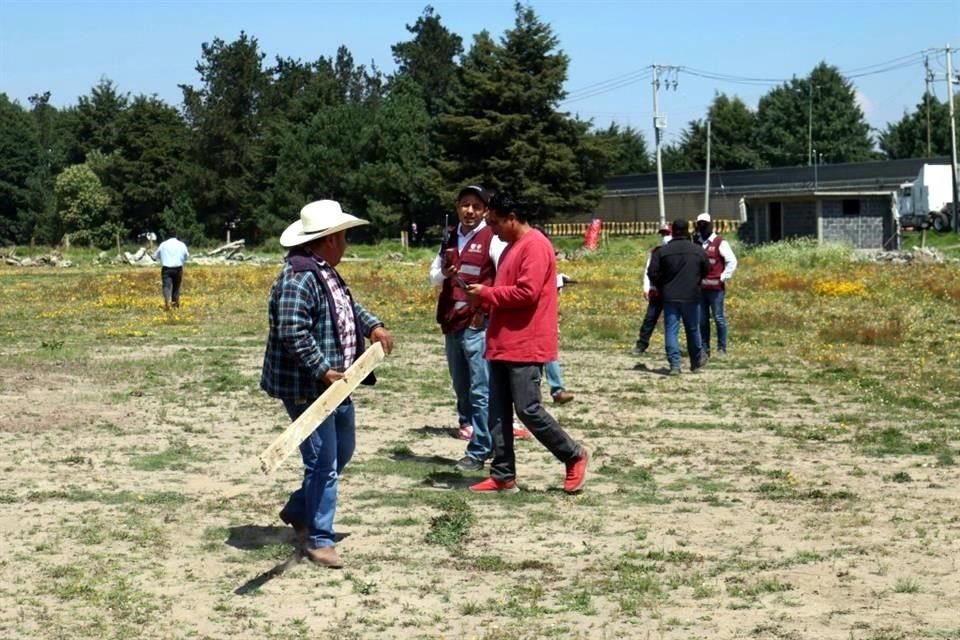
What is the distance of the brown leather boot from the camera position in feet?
24.4

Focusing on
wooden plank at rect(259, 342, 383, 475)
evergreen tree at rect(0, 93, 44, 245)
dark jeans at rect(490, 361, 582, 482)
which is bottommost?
dark jeans at rect(490, 361, 582, 482)

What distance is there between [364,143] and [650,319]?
67389 millimetres

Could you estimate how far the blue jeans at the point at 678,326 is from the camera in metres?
16.7

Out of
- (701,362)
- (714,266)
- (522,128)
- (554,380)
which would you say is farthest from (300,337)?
(522,128)

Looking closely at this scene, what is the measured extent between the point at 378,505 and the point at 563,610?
271 centimetres

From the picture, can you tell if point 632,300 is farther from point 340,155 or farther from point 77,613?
point 340,155

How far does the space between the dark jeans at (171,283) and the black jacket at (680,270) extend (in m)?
13.4

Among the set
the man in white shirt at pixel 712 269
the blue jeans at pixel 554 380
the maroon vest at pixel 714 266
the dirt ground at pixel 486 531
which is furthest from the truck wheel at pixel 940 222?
the blue jeans at pixel 554 380

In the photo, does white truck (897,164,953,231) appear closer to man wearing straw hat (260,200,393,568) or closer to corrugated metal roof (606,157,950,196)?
corrugated metal roof (606,157,950,196)

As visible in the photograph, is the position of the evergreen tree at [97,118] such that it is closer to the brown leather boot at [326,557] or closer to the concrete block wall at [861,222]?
the concrete block wall at [861,222]

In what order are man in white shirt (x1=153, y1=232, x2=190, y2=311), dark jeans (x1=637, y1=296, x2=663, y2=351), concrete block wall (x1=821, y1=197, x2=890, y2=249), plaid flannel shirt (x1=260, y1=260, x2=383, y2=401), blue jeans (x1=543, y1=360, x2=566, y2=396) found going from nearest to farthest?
plaid flannel shirt (x1=260, y1=260, x2=383, y2=401)
blue jeans (x1=543, y1=360, x2=566, y2=396)
dark jeans (x1=637, y1=296, x2=663, y2=351)
man in white shirt (x1=153, y1=232, x2=190, y2=311)
concrete block wall (x1=821, y1=197, x2=890, y2=249)

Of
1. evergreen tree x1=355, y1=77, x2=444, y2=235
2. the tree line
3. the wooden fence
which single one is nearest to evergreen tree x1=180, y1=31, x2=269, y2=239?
the tree line

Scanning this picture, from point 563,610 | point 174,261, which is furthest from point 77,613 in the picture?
point 174,261

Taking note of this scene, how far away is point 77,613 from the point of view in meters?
6.66
